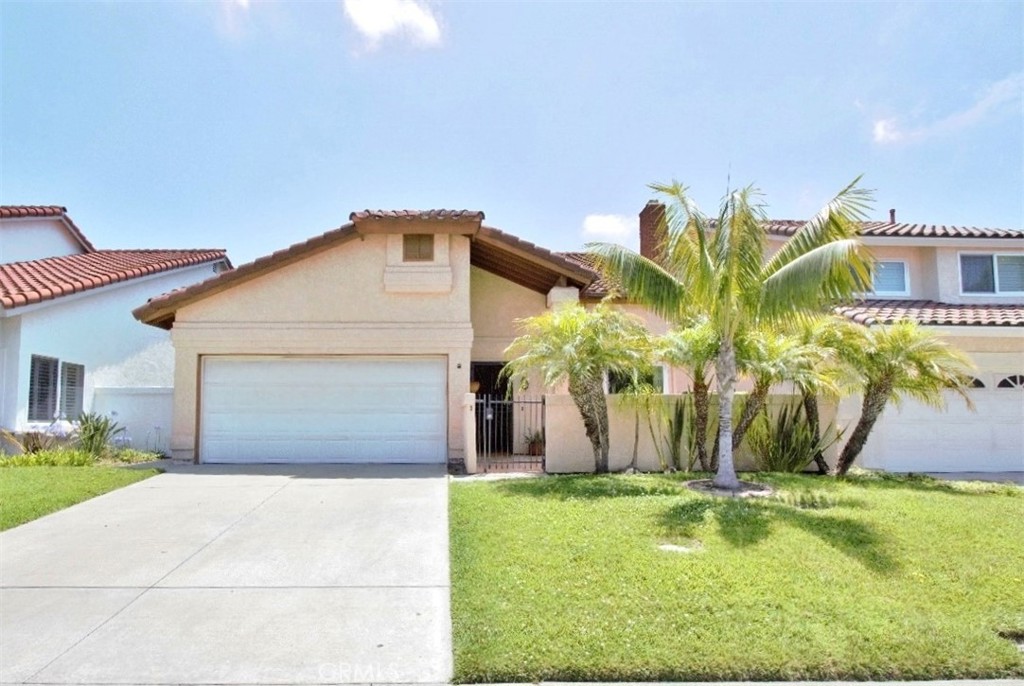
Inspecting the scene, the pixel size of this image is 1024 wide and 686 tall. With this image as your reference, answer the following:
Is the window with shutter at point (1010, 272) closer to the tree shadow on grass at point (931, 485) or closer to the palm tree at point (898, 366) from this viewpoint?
the palm tree at point (898, 366)

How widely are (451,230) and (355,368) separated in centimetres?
372

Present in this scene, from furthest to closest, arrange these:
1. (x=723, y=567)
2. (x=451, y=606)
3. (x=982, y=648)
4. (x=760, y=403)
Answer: (x=760, y=403) → (x=723, y=567) → (x=451, y=606) → (x=982, y=648)

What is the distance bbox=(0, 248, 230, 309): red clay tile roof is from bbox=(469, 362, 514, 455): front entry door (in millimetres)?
9825

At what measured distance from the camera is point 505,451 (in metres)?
15.4

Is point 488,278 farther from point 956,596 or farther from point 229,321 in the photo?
point 956,596

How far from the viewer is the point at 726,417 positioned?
32.6 feet

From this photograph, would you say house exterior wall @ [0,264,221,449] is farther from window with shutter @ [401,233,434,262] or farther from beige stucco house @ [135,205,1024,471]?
window with shutter @ [401,233,434,262]

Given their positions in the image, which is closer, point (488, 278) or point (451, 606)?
point (451, 606)

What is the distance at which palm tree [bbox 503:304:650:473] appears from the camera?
11391mm

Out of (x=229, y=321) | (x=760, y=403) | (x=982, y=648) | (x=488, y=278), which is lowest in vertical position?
(x=982, y=648)

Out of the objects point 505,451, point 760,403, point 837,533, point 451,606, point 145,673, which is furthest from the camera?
point 505,451

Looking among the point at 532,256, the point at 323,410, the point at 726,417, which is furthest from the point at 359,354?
the point at 726,417

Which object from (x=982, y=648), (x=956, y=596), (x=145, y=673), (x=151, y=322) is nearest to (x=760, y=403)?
(x=956, y=596)

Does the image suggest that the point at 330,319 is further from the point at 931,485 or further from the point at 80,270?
the point at 931,485
